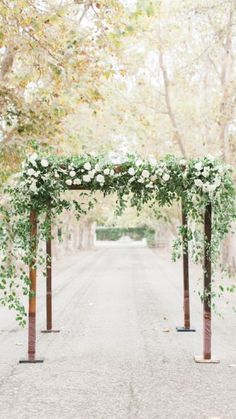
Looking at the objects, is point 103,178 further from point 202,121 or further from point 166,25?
point 202,121

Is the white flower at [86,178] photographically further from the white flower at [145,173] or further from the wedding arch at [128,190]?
the white flower at [145,173]

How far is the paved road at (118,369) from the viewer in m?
6.87

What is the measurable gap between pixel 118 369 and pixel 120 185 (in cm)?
278

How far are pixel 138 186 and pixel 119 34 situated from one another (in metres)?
2.43

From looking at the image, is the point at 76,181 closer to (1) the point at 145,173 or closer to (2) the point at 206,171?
(1) the point at 145,173

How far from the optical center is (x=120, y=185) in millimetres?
9414

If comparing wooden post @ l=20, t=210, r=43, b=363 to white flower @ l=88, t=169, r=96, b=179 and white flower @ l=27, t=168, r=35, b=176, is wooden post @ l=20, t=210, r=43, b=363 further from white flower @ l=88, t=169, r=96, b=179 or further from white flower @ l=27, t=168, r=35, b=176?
white flower @ l=88, t=169, r=96, b=179

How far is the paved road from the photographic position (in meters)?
6.87

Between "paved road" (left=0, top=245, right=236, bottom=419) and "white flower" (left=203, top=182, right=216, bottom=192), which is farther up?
"white flower" (left=203, top=182, right=216, bottom=192)

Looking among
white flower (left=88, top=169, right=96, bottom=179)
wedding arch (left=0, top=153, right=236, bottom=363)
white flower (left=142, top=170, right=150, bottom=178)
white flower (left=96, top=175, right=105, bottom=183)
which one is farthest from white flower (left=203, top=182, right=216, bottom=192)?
white flower (left=88, top=169, right=96, bottom=179)

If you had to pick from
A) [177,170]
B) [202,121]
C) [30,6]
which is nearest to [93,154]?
[177,170]

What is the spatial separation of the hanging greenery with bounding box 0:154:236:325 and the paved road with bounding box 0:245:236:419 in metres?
1.52

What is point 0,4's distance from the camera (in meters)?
9.14

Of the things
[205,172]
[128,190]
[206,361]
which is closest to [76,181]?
[128,190]
